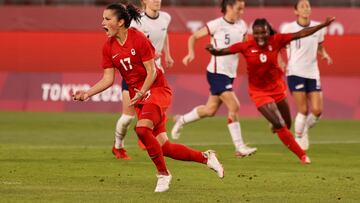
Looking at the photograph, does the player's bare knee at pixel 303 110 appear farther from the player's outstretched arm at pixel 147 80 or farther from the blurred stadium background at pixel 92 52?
the blurred stadium background at pixel 92 52

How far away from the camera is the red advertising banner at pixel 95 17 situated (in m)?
29.4

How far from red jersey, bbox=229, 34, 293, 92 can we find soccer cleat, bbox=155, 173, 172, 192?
4.42 m

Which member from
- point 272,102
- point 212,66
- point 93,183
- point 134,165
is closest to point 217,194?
point 93,183

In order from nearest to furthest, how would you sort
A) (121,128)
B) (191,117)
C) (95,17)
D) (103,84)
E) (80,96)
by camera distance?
(80,96) → (103,84) → (121,128) → (191,117) → (95,17)

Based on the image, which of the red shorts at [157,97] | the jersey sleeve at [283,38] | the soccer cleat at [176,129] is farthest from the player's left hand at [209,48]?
the soccer cleat at [176,129]

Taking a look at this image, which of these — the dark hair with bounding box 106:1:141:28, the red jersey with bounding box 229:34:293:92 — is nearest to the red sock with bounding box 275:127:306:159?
the red jersey with bounding box 229:34:293:92

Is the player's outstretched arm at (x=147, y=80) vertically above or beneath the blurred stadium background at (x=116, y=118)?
above

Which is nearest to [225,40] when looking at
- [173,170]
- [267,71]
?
[267,71]

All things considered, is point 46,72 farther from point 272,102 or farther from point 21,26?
point 272,102

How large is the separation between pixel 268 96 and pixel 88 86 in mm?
11217

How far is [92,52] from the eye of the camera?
29.2 meters

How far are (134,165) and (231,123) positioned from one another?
Result: 9.16 ft

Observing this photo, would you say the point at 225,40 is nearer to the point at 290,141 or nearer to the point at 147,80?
the point at 290,141

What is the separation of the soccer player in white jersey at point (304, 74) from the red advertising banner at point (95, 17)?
29.2 ft
